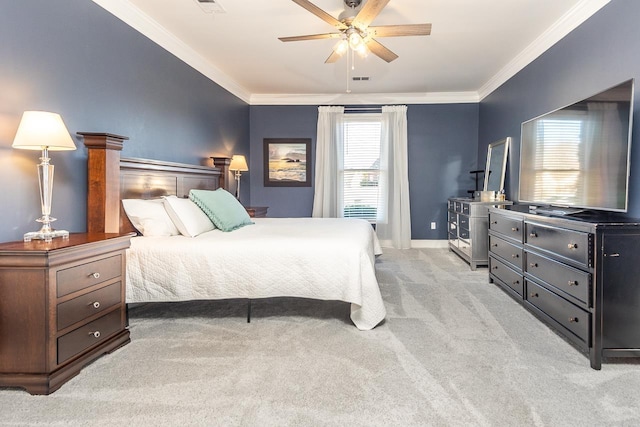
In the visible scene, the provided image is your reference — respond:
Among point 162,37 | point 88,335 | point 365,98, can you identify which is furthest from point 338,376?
point 365,98

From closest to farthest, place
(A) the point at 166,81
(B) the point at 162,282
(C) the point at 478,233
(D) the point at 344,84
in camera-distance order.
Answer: (B) the point at 162,282, (A) the point at 166,81, (C) the point at 478,233, (D) the point at 344,84

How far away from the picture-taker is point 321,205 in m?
5.99

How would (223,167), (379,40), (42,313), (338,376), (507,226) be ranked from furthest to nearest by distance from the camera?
(223,167) < (379,40) < (507,226) < (338,376) < (42,313)

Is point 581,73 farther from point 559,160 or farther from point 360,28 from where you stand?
point 360,28

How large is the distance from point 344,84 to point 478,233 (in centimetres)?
286

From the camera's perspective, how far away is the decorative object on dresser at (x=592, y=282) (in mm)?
1951

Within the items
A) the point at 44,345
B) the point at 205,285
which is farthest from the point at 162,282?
the point at 44,345

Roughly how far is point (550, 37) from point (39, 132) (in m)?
4.26

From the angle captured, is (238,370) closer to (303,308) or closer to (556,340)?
(303,308)

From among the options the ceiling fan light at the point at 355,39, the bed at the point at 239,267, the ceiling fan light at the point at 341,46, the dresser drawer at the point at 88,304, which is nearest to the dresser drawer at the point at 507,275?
the bed at the point at 239,267

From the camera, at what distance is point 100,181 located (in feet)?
8.33

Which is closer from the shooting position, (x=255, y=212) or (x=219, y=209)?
(x=219, y=209)

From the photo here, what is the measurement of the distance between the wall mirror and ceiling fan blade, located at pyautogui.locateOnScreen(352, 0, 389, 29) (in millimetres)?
2876

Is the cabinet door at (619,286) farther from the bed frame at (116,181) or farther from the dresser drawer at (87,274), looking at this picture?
the dresser drawer at (87,274)
